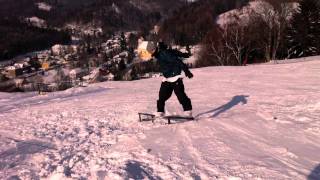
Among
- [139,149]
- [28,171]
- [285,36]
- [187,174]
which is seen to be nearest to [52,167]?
[28,171]

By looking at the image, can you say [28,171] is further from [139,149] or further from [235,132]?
[235,132]

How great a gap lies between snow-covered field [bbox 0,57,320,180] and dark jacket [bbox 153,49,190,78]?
1.25 metres

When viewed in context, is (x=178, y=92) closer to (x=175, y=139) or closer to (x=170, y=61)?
(x=170, y=61)

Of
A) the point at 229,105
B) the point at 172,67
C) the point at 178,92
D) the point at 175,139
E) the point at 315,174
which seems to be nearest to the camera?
the point at 315,174

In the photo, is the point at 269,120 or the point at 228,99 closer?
the point at 269,120

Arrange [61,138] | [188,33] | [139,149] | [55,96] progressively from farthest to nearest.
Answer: [188,33]
[55,96]
[61,138]
[139,149]

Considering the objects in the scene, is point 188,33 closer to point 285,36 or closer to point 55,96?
point 285,36

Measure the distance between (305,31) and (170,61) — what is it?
143ft

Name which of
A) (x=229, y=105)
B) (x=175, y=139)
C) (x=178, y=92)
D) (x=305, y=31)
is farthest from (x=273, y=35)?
(x=175, y=139)

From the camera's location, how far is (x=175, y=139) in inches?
314

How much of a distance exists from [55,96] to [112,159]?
13.0 meters

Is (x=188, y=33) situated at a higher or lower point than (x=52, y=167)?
higher

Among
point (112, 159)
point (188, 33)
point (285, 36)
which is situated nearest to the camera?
point (112, 159)

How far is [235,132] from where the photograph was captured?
828 centimetres
